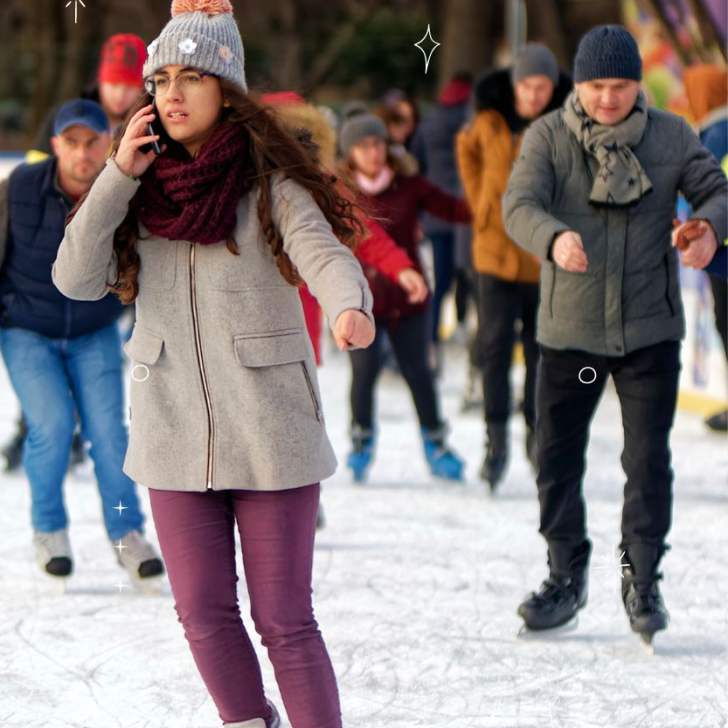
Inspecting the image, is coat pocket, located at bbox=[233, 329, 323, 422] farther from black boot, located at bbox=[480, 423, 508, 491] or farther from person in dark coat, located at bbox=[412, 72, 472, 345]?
person in dark coat, located at bbox=[412, 72, 472, 345]

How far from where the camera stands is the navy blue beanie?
3.95 m

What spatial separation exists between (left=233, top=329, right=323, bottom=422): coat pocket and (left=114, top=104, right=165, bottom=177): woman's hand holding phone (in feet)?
1.20

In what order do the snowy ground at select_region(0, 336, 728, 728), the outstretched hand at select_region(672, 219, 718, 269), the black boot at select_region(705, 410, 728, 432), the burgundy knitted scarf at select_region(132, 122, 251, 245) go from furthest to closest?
the black boot at select_region(705, 410, 728, 432) < the outstretched hand at select_region(672, 219, 718, 269) < the snowy ground at select_region(0, 336, 728, 728) < the burgundy knitted scarf at select_region(132, 122, 251, 245)

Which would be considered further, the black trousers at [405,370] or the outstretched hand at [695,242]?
the black trousers at [405,370]

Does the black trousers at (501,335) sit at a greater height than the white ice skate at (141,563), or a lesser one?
greater

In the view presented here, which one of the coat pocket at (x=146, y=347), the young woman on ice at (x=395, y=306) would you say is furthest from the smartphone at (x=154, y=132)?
the young woman on ice at (x=395, y=306)

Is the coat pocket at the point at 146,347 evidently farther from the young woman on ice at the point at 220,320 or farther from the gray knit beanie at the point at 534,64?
the gray knit beanie at the point at 534,64

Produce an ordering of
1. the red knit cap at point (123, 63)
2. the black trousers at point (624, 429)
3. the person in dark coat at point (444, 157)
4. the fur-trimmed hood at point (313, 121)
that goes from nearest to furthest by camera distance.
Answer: the black trousers at point (624, 429) → the fur-trimmed hood at point (313, 121) → the red knit cap at point (123, 63) → the person in dark coat at point (444, 157)

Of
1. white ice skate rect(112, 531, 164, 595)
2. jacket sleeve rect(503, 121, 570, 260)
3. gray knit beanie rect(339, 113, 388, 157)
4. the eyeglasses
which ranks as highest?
the eyeglasses

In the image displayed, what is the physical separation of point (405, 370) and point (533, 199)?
2.49 m

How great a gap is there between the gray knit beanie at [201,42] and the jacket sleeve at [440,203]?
10.9 feet

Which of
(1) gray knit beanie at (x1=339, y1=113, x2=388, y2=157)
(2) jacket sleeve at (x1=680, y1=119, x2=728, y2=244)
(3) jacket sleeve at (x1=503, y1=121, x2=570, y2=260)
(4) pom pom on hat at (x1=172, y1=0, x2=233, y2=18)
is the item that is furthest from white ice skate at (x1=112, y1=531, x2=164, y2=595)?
(4) pom pom on hat at (x1=172, y1=0, x2=233, y2=18)

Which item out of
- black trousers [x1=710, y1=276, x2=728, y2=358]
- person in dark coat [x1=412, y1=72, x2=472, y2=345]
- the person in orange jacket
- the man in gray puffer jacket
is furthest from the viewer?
person in dark coat [x1=412, y1=72, x2=472, y2=345]

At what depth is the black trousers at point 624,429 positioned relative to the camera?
4.08 m
